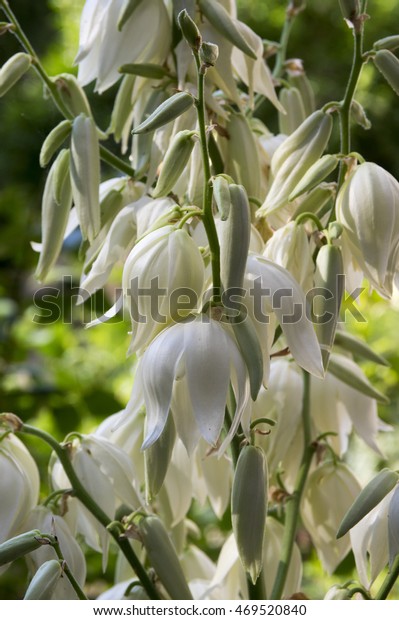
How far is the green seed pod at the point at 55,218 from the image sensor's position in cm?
42

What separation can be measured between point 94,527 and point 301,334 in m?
0.17

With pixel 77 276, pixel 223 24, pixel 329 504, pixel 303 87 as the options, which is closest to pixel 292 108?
pixel 303 87

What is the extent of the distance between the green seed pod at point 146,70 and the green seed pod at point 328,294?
134mm

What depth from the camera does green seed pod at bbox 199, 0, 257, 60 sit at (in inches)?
15.2

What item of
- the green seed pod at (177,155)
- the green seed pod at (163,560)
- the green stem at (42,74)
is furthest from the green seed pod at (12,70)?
the green seed pod at (163,560)

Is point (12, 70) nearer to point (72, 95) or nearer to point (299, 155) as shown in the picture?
point (72, 95)

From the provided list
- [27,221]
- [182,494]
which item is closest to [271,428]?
[182,494]

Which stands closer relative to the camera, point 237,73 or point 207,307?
point 207,307

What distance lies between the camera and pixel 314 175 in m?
0.37

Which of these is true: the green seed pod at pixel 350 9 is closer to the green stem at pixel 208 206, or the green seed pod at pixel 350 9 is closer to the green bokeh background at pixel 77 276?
the green stem at pixel 208 206

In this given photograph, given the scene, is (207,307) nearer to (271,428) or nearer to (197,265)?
(197,265)

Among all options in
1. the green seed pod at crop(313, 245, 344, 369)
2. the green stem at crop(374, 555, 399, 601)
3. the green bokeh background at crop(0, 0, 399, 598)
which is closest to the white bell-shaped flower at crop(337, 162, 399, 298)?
the green seed pod at crop(313, 245, 344, 369)

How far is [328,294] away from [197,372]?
80 millimetres

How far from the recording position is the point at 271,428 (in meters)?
0.46
